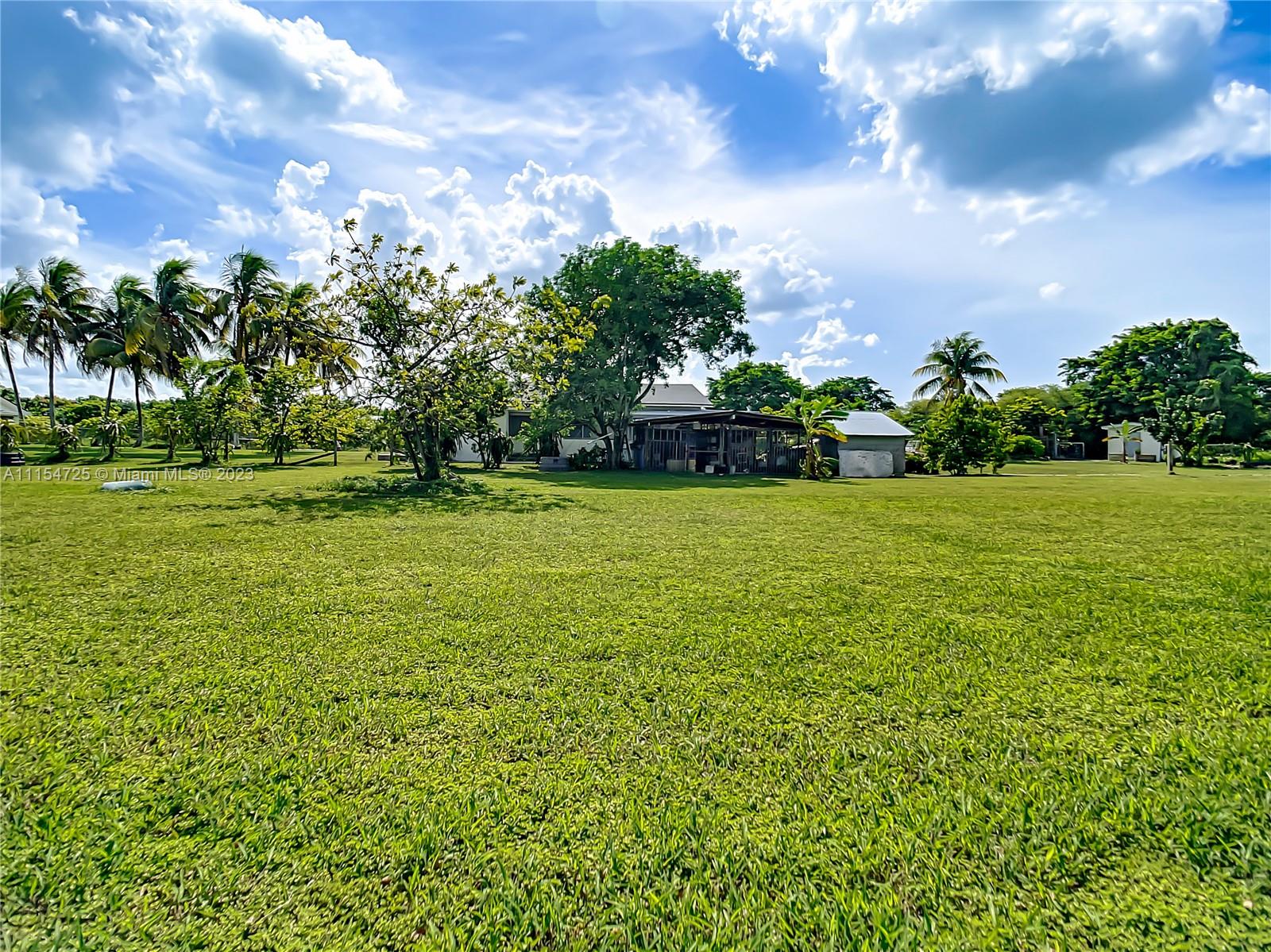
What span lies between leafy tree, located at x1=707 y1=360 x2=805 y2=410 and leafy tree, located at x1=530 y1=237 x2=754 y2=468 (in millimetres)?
12319

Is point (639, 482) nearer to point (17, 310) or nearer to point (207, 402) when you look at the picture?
point (207, 402)

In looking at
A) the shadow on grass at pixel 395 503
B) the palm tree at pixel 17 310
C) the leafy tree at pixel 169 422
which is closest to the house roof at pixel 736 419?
the shadow on grass at pixel 395 503

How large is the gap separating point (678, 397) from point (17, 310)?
28.5 metres

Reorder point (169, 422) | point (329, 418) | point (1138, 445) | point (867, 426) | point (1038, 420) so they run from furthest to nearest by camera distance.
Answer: point (1038, 420) < point (1138, 445) < point (867, 426) < point (169, 422) < point (329, 418)

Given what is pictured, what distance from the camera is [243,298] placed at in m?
24.8

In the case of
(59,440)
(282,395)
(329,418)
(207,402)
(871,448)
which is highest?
(207,402)

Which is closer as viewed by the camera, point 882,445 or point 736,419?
point 736,419

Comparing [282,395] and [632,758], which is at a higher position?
[282,395]

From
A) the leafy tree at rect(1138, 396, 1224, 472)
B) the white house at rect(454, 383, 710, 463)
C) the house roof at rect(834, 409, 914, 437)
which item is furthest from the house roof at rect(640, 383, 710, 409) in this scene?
the leafy tree at rect(1138, 396, 1224, 472)

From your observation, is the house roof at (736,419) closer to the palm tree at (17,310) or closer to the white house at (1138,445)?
the palm tree at (17,310)

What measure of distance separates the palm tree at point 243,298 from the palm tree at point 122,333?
251cm

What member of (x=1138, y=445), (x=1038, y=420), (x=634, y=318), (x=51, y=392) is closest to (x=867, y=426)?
(x=634, y=318)

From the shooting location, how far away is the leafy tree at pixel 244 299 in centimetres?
2414

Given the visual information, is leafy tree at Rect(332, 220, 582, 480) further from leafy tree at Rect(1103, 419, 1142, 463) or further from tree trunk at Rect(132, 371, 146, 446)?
leafy tree at Rect(1103, 419, 1142, 463)
